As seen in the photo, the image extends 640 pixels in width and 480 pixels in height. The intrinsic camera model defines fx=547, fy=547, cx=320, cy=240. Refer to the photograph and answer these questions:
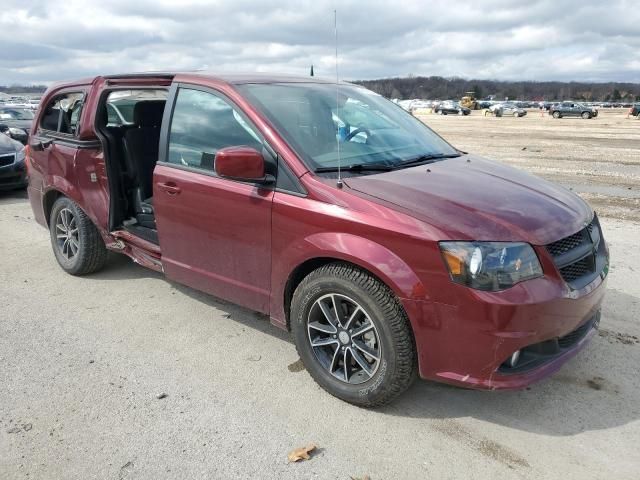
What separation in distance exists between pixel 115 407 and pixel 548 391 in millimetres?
2572

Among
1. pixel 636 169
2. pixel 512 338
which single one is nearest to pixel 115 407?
pixel 512 338

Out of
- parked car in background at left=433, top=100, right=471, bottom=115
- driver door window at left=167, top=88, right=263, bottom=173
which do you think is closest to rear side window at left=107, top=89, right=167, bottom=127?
driver door window at left=167, top=88, right=263, bottom=173

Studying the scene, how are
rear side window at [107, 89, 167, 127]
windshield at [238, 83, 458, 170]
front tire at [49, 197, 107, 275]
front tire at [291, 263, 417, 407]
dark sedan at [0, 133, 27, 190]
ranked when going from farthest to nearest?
dark sedan at [0, 133, 27, 190] < front tire at [49, 197, 107, 275] < rear side window at [107, 89, 167, 127] < windshield at [238, 83, 458, 170] < front tire at [291, 263, 417, 407]

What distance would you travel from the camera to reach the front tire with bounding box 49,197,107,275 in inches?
202

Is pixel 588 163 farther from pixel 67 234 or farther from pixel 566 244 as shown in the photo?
pixel 67 234

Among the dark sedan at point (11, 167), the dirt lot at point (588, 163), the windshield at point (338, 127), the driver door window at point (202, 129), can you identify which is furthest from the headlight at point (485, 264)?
the dark sedan at point (11, 167)

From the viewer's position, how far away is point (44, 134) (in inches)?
219

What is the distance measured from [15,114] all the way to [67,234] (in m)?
18.3

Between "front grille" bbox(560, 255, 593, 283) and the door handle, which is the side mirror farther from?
"front grille" bbox(560, 255, 593, 283)

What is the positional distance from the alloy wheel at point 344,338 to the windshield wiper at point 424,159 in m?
1.05

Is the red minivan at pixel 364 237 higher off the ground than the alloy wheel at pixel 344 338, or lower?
higher

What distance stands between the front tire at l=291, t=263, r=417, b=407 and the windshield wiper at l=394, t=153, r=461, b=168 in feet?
3.18

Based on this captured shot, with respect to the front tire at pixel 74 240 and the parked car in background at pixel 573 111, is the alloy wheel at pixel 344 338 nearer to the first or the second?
the front tire at pixel 74 240

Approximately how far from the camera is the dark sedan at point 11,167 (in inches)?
377
